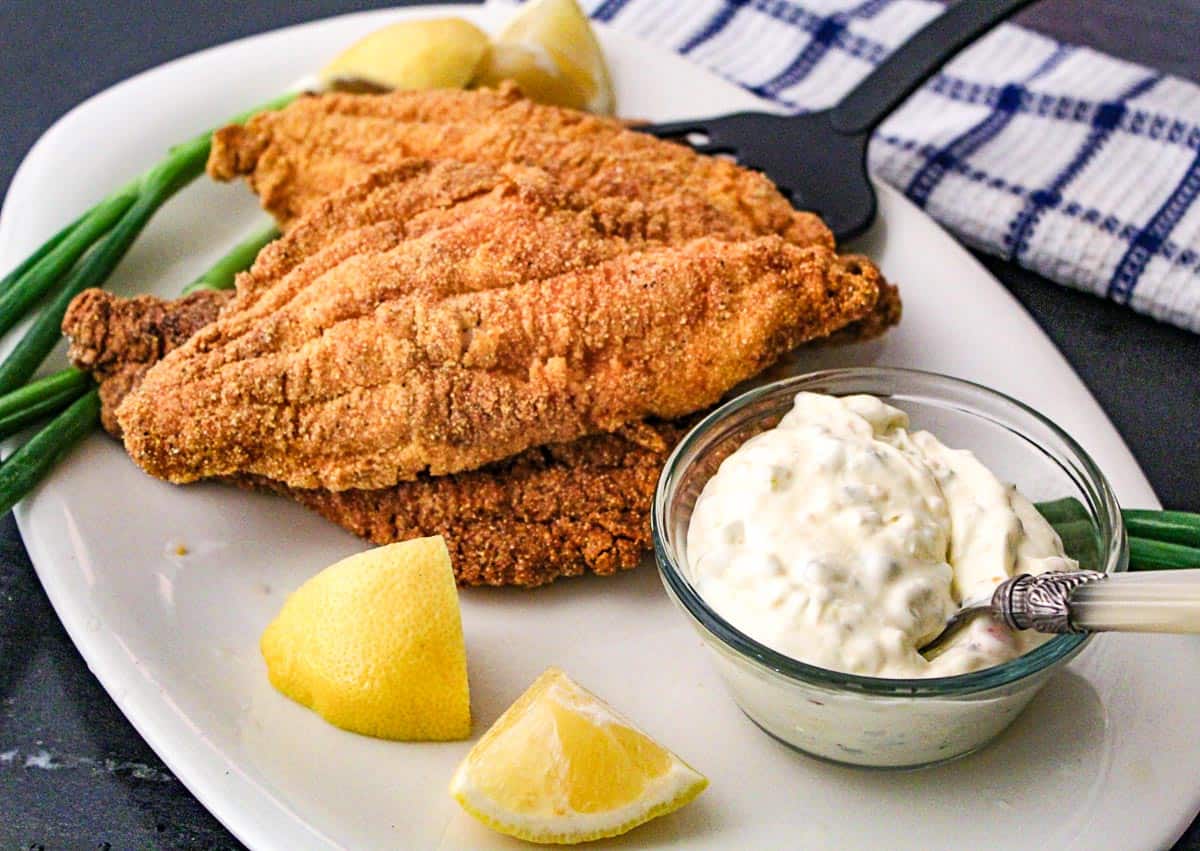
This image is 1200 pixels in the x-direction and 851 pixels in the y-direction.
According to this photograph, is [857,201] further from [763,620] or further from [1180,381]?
[763,620]

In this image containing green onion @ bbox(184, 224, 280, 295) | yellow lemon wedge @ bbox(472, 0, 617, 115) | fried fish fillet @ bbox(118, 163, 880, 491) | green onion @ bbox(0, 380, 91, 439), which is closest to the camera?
fried fish fillet @ bbox(118, 163, 880, 491)

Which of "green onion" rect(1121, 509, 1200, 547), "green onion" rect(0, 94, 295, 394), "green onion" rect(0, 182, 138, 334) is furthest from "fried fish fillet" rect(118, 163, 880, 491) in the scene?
"green onion" rect(1121, 509, 1200, 547)

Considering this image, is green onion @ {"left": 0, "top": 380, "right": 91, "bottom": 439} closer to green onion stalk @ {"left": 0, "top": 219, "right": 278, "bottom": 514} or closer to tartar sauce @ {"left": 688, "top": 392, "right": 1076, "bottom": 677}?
green onion stalk @ {"left": 0, "top": 219, "right": 278, "bottom": 514}

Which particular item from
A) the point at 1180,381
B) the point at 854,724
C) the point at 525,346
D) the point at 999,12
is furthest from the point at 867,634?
the point at 999,12

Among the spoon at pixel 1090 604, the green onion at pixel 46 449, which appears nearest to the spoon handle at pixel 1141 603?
the spoon at pixel 1090 604

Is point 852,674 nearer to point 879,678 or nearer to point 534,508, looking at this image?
point 879,678

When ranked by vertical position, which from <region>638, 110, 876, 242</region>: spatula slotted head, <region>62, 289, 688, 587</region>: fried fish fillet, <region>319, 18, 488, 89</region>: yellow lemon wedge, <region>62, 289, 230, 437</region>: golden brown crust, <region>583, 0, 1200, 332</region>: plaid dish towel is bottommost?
<region>583, 0, 1200, 332</region>: plaid dish towel
